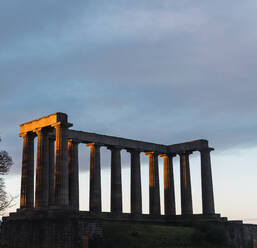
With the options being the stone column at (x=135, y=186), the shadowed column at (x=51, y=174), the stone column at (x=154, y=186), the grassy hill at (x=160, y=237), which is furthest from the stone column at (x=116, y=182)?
the grassy hill at (x=160, y=237)

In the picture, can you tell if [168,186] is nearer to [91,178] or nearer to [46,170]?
[91,178]

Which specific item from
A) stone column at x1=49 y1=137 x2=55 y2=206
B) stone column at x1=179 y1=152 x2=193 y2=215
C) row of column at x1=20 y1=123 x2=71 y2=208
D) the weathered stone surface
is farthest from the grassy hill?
stone column at x1=179 y1=152 x2=193 y2=215

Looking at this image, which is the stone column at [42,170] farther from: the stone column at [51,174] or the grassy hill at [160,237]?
the grassy hill at [160,237]

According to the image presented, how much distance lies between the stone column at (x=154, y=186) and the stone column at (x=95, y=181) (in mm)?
18722

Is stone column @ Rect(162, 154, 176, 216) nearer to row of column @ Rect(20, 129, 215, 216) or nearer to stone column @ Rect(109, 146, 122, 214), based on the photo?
row of column @ Rect(20, 129, 215, 216)

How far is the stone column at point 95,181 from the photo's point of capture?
107375 millimetres

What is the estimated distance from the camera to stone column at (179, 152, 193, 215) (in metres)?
124

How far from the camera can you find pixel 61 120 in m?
92.4

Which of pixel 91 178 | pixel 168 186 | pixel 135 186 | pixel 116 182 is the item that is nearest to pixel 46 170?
pixel 91 178

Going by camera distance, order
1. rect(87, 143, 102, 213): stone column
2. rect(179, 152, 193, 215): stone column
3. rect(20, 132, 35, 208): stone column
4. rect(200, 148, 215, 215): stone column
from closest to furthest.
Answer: rect(20, 132, 35, 208): stone column → rect(87, 143, 102, 213): stone column → rect(200, 148, 215, 215): stone column → rect(179, 152, 193, 215): stone column

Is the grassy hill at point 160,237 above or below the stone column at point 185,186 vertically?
below

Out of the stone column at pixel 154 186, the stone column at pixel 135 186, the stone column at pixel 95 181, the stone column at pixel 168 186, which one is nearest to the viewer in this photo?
the stone column at pixel 95 181

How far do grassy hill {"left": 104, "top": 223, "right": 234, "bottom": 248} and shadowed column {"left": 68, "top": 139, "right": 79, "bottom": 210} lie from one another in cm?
1370

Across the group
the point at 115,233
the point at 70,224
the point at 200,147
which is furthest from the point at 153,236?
the point at 200,147
